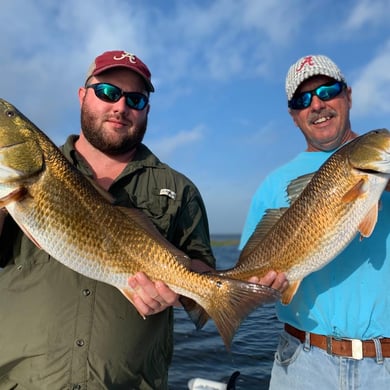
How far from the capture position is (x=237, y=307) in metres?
3.45

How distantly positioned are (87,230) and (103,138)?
105 centimetres

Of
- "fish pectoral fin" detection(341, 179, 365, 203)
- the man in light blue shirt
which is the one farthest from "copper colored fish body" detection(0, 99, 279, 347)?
"fish pectoral fin" detection(341, 179, 365, 203)

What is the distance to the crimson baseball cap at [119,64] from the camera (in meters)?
4.00

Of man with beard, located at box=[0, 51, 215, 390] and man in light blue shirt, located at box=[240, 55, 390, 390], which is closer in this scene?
man with beard, located at box=[0, 51, 215, 390]

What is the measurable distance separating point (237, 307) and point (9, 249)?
2.01 meters

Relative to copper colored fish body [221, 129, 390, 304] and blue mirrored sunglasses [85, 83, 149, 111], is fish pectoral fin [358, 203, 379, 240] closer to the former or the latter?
copper colored fish body [221, 129, 390, 304]

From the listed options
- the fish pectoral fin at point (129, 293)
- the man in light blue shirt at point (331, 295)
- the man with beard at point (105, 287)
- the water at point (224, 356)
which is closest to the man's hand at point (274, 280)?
the man in light blue shirt at point (331, 295)

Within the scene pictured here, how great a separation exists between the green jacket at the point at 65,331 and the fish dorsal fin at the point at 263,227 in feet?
3.36

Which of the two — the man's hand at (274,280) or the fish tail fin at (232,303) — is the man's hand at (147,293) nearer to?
the fish tail fin at (232,303)

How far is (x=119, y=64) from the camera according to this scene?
4000 mm

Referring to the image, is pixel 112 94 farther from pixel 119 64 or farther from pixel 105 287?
pixel 105 287

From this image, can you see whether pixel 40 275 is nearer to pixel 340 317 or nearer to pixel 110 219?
pixel 110 219

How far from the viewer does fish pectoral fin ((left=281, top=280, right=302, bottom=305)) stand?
3.72 meters

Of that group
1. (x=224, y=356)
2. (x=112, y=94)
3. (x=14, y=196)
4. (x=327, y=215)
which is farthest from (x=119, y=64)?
(x=224, y=356)
